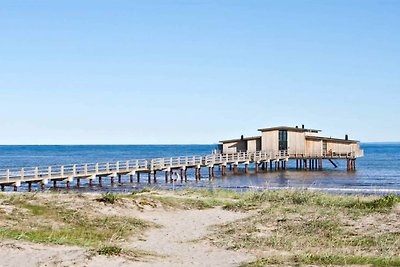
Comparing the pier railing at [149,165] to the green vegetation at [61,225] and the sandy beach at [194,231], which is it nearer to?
the sandy beach at [194,231]

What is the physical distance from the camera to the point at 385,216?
22562 mm

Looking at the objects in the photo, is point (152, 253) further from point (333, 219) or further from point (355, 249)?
point (333, 219)

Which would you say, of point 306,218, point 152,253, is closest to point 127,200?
point 306,218

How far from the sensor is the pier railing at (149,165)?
45.8 m

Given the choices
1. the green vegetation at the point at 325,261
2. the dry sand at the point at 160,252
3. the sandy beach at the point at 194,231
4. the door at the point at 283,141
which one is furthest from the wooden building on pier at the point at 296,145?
the green vegetation at the point at 325,261

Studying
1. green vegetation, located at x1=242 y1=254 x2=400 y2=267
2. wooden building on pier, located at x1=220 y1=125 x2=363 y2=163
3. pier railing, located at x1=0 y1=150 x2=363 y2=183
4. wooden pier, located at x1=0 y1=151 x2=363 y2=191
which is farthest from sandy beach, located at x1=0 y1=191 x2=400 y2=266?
wooden building on pier, located at x1=220 y1=125 x2=363 y2=163

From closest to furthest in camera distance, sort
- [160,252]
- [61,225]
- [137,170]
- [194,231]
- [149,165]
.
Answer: [160,252], [61,225], [194,231], [137,170], [149,165]

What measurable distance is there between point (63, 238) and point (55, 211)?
194 inches

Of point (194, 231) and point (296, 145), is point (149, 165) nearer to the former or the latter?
point (296, 145)

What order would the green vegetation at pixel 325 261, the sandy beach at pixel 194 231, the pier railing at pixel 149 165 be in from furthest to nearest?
1. the pier railing at pixel 149 165
2. the sandy beach at pixel 194 231
3. the green vegetation at pixel 325 261

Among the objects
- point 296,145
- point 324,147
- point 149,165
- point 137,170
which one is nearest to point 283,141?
point 296,145

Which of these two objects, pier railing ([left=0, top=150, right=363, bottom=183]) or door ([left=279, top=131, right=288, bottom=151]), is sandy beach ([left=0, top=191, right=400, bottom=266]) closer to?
pier railing ([left=0, top=150, right=363, bottom=183])

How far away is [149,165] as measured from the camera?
59.0 metres

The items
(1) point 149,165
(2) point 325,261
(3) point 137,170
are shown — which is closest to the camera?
(2) point 325,261
